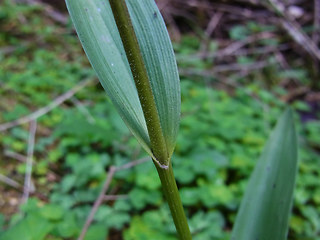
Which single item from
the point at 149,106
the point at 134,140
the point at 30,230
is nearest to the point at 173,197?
the point at 149,106

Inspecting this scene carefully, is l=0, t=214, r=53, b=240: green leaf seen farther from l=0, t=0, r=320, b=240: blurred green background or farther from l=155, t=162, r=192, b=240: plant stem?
l=155, t=162, r=192, b=240: plant stem

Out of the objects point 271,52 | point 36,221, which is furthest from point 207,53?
point 36,221

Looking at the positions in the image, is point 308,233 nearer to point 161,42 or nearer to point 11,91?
point 161,42

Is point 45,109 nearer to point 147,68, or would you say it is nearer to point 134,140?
point 134,140

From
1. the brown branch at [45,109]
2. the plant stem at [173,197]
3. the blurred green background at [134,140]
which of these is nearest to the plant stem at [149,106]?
the plant stem at [173,197]

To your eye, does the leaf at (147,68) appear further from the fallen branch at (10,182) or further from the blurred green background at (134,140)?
the fallen branch at (10,182)

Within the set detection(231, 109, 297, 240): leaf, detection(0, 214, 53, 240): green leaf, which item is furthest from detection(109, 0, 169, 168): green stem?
detection(0, 214, 53, 240): green leaf
